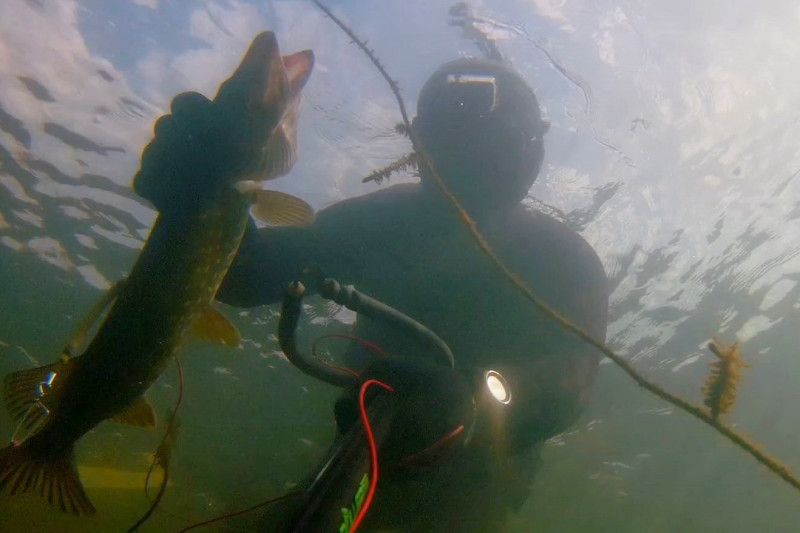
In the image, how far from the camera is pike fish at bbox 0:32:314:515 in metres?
1.96

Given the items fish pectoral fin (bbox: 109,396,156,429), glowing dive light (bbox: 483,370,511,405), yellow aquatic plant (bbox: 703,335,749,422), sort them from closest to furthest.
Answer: yellow aquatic plant (bbox: 703,335,749,422) → glowing dive light (bbox: 483,370,511,405) → fish pectoral fin (bbox: 109,396,156,429)

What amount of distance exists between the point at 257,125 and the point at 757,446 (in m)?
2.30

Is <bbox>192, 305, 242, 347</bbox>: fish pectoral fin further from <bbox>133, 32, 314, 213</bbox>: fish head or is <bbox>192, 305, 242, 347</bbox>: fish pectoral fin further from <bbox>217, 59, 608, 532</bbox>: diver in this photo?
<bbox>217, 59, 608, 532</bbox>: diver

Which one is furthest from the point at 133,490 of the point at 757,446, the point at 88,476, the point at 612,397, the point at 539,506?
the point at 539,506

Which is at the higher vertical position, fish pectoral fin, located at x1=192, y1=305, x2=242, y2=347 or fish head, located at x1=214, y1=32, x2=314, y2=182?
fish head, located at x1=214, y1=32, x2=314, y2=182

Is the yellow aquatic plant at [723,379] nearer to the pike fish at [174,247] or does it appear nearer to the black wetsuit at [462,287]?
the pike fish at [174,247]

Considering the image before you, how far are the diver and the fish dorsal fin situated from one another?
2.54m

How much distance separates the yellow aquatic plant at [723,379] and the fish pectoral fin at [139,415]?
2.56 meters

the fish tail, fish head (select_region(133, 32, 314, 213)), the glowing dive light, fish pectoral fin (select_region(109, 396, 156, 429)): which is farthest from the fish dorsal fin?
the glowing dive light

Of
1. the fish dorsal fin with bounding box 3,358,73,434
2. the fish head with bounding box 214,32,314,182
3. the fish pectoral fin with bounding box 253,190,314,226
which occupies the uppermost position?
the fish head with bounding box 214,32,314,182

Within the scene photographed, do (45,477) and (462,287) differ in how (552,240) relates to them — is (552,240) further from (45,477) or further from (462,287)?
(45,477)

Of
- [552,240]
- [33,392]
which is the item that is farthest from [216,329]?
[552,240]

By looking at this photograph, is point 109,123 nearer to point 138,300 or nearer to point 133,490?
point 133,490

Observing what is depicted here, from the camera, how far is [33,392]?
7.61 feet
